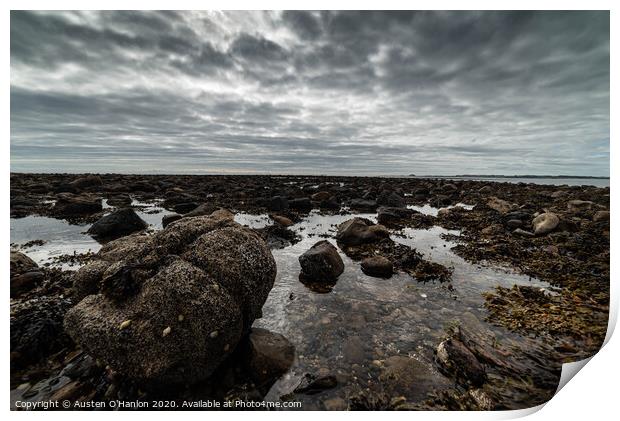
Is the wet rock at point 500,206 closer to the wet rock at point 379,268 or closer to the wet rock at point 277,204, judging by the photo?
the wet rock at point 379,268

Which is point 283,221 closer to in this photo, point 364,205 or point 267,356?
point 364,205

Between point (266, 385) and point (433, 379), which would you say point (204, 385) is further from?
point (433, 379)

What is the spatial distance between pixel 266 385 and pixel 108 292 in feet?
7.72

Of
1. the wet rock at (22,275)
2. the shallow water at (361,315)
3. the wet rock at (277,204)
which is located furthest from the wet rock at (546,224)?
the wet rock at (22,275)

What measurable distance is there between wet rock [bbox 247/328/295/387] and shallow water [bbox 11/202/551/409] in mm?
119

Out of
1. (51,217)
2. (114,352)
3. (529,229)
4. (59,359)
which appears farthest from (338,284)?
(51,217)

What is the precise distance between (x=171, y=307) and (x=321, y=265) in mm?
4105

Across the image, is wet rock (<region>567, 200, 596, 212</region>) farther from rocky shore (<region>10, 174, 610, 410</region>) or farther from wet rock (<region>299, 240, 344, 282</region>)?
wet rock (<region>299, 240, 344, 282</region>)

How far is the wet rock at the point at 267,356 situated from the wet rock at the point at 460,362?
2.18 metres

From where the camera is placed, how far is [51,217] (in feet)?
45.1

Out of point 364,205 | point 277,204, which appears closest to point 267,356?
point 277,204

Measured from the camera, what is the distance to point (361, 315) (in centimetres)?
527

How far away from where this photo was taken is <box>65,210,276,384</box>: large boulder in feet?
10.4

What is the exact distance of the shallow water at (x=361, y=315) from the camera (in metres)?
3.87
